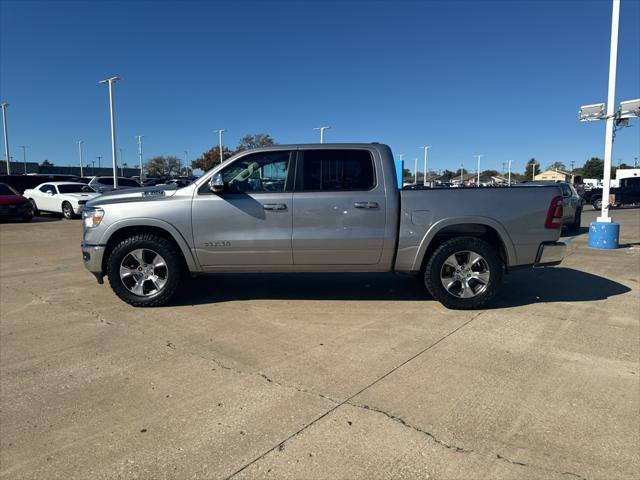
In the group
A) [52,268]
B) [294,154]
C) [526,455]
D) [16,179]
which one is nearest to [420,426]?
[526,455]

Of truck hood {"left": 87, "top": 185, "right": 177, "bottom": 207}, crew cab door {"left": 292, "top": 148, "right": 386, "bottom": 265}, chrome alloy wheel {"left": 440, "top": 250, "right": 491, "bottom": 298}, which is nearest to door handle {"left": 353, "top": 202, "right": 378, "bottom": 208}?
crew cab door {"left": 292, "top": 148, "right": 386, "bottom": 265}

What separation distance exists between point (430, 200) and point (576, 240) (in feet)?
29.1

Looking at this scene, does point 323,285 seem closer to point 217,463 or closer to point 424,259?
point 424,259

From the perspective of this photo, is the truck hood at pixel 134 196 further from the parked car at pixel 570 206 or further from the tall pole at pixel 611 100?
the parked car at pixel 570 206

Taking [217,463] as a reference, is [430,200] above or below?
above

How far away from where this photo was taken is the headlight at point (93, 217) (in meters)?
5.36

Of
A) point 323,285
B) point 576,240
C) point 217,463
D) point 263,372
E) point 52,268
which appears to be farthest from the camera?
point 576,240

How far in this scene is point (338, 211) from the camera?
523cm

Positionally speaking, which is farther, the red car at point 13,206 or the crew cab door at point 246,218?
the red car at point 13,206

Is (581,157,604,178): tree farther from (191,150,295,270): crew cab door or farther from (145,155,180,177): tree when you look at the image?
(191,150,295,270): crew cab door

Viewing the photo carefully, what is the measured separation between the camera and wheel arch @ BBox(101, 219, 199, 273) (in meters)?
5.31

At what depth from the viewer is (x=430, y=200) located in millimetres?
5223

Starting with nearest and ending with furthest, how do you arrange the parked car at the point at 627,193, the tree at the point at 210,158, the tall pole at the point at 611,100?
the tall pole at the point at 611,100, the parked car at the point at 627,193, the tree at the point at 210,158

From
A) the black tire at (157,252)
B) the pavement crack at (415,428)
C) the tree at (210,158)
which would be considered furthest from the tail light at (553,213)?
the tree at (210,158)
